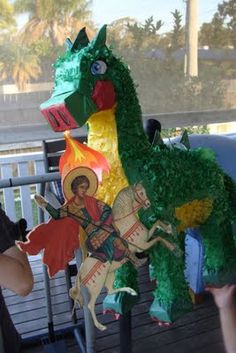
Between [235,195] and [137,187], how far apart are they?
54 centimetres

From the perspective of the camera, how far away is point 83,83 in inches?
31.7

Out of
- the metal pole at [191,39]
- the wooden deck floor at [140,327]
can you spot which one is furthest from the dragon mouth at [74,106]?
the metal pole at [191,39]

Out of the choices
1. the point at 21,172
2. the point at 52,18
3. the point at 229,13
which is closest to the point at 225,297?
the point at 21,172

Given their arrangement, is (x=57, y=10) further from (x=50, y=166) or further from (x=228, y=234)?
(x=228, y=234)

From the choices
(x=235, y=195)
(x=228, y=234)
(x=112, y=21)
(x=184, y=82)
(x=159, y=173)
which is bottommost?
(x=228, y=234)

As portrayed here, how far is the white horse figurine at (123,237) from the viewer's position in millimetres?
673

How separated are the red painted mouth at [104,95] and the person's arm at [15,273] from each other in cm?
35

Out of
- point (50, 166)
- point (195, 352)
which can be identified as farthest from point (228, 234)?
point (50, 166)

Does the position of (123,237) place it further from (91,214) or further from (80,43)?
(80,43)

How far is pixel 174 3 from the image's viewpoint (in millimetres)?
2588

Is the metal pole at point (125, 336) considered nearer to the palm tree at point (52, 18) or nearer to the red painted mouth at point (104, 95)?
the red painted mouth at point (104, 95)

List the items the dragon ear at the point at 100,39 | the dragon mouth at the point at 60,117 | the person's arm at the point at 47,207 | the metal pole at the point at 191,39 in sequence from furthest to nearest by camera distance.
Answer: the metal pole at the point at 191,39, the dragon ear at the point at 100,39, the dragon mouth at the point at 60,117, the person's arm at the point at 47,207

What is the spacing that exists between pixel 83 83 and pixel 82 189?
0.26 metres

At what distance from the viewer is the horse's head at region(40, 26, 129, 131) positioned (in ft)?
2.42
